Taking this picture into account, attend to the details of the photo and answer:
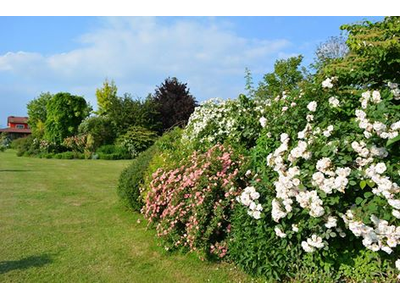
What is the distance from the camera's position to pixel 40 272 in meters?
3.58

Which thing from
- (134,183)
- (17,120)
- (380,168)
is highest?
(17,120)

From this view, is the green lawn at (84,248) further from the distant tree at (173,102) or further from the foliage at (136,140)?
the distant tree at (173,102)

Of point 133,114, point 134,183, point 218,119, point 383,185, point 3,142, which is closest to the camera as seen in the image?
point 383,185

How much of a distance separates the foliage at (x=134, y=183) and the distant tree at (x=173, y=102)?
16258mm

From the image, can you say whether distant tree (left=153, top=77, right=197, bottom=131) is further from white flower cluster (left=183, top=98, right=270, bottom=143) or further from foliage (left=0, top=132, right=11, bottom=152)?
white flower cluster (left=183, top=98, right=270, bottom=143)

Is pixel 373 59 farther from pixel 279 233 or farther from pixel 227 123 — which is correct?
pixel 227 123

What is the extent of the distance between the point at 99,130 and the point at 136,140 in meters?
3.51

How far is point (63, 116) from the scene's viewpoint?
25500 millimetres

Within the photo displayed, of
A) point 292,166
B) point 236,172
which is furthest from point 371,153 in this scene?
point 236,172

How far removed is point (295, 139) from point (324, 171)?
24.0 inches

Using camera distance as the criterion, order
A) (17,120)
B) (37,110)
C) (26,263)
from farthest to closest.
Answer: (17,120) < (37,110) < (26,263)

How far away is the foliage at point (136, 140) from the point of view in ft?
70.9

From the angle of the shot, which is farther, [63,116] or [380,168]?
[63,116]

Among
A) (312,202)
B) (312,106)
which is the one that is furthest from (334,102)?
(312,202)
